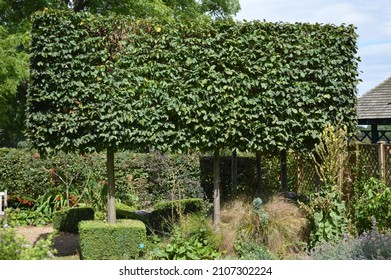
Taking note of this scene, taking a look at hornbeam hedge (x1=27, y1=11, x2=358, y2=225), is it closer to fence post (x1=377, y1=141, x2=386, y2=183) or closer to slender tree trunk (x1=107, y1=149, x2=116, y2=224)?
slender tree trunk (x1=107, y1=149, x2=116, y2=224)

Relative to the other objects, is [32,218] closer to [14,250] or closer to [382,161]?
[14,250]

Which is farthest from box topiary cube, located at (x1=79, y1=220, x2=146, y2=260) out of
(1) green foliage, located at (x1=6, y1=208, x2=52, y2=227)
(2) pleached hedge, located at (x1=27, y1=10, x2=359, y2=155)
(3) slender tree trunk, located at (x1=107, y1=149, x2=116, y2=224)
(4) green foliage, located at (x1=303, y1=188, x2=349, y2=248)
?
(1) green foliage, located at (x1=6, y1=208, x2=52, y2=227)

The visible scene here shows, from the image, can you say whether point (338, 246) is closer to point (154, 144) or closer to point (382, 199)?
point (382, 199)

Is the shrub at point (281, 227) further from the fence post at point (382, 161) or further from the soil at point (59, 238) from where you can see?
the soil at point (59, 238)

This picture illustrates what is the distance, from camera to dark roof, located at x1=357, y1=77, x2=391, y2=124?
18.6 m

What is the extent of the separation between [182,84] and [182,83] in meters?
0.02

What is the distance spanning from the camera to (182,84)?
8.85m

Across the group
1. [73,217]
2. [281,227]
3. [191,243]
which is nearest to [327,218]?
[281,227]

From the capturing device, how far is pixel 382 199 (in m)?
8.76

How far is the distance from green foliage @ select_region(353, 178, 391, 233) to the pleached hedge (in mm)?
1274

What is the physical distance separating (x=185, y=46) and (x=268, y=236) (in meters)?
3.40

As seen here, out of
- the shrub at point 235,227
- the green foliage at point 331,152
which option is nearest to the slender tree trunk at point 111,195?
the shrub at point 235,227

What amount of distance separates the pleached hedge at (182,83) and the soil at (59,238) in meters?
2.04
